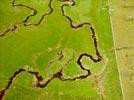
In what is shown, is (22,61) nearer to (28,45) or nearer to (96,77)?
(28,45)

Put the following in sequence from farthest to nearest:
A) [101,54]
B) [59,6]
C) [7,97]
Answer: [59,6]
[101,54]
[7,97]

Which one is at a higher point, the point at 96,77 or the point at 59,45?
the point at 59,45

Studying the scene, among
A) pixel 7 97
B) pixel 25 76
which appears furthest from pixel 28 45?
pixel 7 97

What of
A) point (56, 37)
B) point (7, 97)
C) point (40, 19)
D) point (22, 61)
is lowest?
point (7, 97)

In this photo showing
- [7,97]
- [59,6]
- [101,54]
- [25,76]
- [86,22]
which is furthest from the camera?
[59,6]

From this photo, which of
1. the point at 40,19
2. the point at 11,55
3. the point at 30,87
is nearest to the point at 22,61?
the point at 11,55

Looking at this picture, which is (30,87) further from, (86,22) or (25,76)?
(86,22)

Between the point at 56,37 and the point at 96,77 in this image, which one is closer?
the point at 96,77
